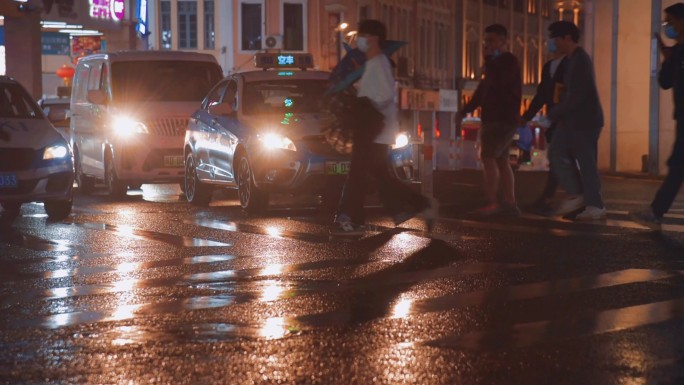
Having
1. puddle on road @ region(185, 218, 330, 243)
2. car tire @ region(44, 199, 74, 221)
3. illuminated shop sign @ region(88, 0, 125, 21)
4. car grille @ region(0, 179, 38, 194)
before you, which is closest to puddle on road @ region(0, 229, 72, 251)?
car grille @ region(0, 179, 38, 194)

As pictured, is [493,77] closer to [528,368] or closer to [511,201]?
[511,201]

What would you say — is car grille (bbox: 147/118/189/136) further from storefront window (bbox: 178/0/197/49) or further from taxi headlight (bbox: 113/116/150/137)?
storefront window (bbox: 178/0/197/49)

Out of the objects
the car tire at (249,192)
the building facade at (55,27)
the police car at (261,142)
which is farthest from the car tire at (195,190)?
the building facade at (55,27)

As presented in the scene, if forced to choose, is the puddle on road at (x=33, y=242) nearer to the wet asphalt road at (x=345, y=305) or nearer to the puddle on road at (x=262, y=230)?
the wet asphalt road at (x=345, y=305)

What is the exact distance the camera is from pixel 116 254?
38.4 ft

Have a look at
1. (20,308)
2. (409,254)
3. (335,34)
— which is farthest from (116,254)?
(335,34)

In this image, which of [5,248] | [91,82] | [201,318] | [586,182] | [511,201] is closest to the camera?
[201,318]

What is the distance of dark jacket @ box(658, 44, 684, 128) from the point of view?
13180 mm

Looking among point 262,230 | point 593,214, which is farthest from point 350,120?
point 593,214

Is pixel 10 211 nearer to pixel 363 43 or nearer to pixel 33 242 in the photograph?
pixel 33 242

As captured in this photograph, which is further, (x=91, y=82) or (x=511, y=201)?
(x=91, y=82)

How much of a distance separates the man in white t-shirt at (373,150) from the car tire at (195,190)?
5.84m

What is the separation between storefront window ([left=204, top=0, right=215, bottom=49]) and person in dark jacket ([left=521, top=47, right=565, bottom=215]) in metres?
51.0

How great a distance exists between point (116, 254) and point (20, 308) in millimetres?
3239
